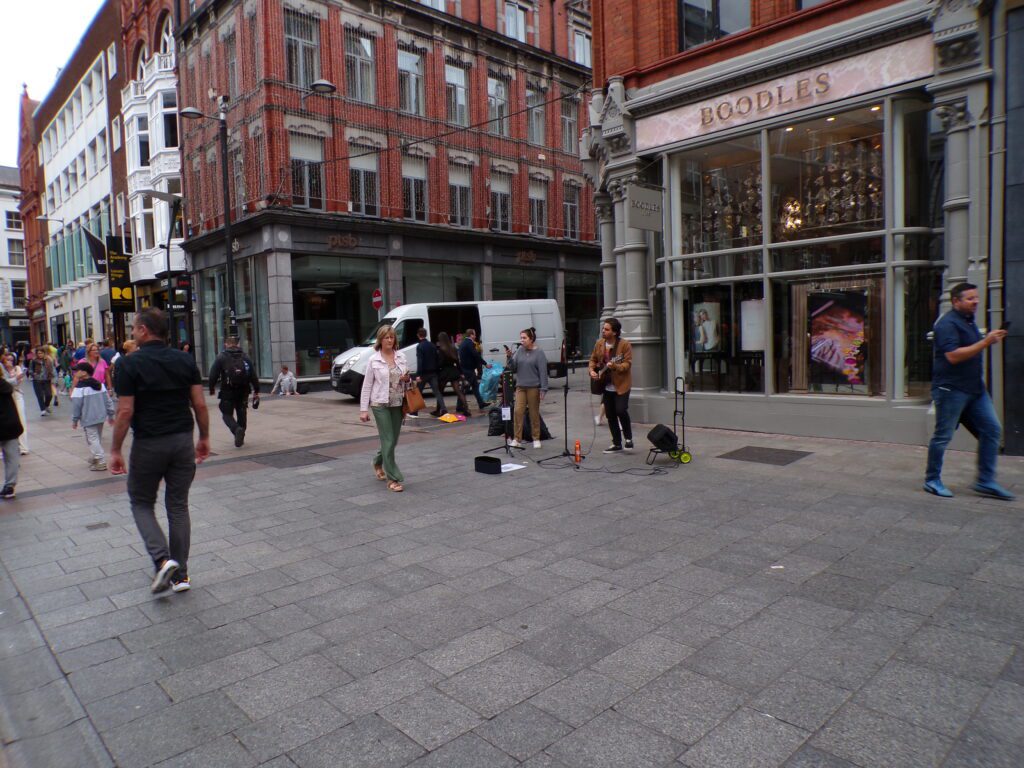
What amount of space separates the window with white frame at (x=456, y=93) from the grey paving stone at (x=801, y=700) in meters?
26.7

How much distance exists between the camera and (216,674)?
11.4ft

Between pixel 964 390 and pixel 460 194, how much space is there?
23252 millimetres

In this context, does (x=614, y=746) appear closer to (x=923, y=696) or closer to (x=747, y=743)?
(x=747, y=743)

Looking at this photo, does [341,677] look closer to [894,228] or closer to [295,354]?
[894,228]

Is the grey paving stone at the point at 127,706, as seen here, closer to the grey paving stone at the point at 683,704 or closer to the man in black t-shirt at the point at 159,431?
the man in black t-shirt at the point at 159,431

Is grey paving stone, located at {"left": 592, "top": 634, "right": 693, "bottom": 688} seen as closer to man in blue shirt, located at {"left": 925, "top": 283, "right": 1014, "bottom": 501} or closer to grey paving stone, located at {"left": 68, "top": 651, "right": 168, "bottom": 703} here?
grey paving stone, located at {"left": 68, "top": 651, "right": 168, "bottom": 703}

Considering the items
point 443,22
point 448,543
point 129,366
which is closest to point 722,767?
point 448,543

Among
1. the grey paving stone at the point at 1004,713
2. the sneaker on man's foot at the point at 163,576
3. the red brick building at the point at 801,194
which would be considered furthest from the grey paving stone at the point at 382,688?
the red brick building at the point at 801,194

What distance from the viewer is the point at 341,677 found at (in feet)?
11.2

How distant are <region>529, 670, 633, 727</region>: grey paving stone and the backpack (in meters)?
9.19

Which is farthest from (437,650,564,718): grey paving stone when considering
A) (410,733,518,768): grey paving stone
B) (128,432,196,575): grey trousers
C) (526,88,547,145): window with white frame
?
(526,88,547,145): window with white frame

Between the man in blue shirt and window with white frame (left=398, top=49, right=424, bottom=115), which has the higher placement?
window with white frame (left=398, top=49, right=424, bottom=115)

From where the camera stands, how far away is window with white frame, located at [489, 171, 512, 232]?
1124 inches

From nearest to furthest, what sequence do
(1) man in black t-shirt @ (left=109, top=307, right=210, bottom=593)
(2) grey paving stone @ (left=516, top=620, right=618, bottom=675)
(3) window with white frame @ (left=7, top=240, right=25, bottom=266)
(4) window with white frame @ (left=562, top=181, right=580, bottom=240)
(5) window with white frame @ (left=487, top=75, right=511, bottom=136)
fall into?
(2) grey paving stone @ (left=516, top=620, right=618, bottom=675) < (1) man in black t-shirt @ (left=109, top=307, right=210, bottom=593) < (5) window with white frame @ (left=487, top=75, right=511, bottom=136) < (4) window with white frame @ (left=562, top=181, right=580, bottom=240) < (3) window with white frame @ (left=7, top=240, right=25, bottom=266)
